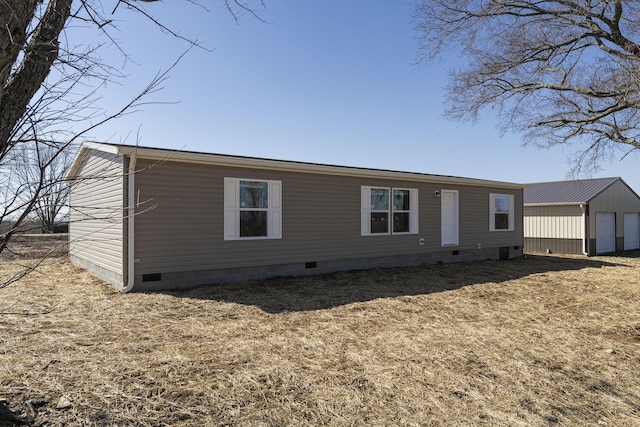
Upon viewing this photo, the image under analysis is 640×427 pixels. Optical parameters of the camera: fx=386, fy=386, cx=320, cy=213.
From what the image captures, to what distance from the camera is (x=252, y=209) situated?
28.7 ft

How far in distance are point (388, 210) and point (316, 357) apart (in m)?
7.59

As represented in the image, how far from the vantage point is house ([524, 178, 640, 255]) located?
58.1 feet

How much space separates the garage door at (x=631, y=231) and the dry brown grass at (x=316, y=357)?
16.6 m

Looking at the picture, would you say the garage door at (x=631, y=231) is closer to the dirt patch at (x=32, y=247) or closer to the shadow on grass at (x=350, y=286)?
the shadow on grass at (x=350, y=286)

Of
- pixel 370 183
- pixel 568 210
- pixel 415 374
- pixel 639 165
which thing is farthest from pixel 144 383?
pixel 568 210

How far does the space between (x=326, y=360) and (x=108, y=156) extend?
6997mm

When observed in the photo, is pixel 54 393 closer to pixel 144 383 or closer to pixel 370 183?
pixel 144 383

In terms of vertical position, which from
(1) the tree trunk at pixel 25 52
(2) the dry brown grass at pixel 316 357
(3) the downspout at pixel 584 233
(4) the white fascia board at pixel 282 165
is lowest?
(2) the dry brown grass at pixel 316 357

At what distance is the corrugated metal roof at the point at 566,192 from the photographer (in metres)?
18.1

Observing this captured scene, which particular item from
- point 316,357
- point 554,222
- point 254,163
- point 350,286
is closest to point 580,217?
point 554,222

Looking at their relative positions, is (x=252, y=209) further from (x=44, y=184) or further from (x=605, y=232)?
(x=605, y=232)

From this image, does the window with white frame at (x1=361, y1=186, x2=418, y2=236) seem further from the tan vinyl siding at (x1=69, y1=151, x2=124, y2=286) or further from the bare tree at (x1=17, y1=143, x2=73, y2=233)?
the bare tree at (x1=17, y1=143, x2=73, y2=233)

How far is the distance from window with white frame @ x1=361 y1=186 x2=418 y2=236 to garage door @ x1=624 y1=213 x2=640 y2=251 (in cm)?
1601

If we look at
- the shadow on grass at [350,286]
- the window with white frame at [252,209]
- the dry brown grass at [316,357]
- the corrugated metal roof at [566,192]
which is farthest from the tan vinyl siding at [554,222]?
the window with white frame at [252,209]
